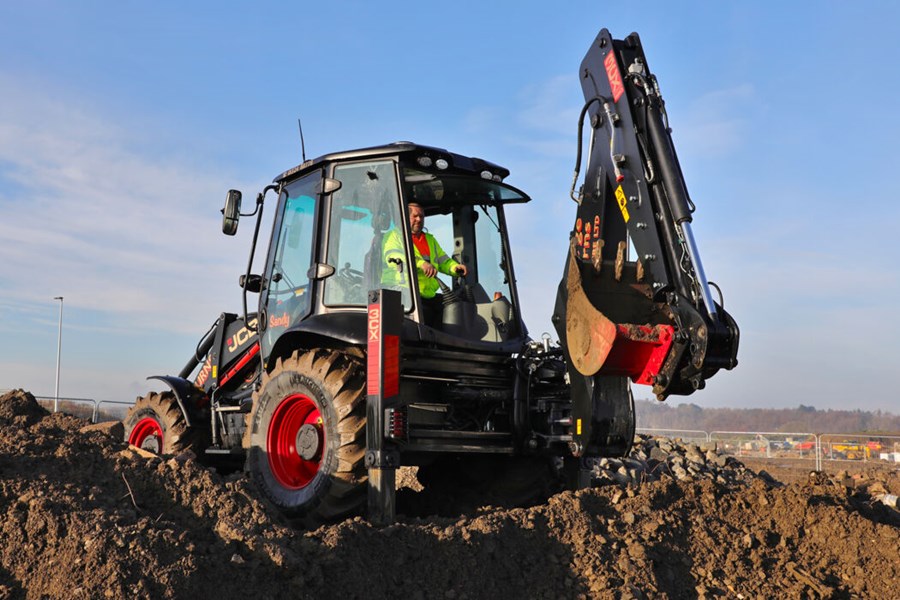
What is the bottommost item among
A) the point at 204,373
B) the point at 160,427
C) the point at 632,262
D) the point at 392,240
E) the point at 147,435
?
the point at 147,435

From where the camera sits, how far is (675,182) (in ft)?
17.6

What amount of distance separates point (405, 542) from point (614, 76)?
336 centimetres

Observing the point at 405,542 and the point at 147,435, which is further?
the point at 147,435

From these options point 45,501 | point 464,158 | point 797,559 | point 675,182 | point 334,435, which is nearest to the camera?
point 45,501

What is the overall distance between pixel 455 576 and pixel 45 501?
2113 mm

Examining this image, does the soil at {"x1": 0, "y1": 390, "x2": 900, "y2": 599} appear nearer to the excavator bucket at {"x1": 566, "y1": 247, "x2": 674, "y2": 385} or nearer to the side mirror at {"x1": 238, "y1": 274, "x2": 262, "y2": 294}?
the excavator bucket at {"x1": 566, "y1": 247, "x2": 674, "y2": 385}

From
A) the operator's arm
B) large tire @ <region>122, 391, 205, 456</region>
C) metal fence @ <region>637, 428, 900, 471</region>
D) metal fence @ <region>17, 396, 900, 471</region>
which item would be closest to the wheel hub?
the operator's arm

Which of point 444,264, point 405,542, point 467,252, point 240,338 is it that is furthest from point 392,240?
point 240,338

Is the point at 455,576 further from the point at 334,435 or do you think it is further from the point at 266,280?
the point at 266,280

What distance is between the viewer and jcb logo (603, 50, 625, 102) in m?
5.74


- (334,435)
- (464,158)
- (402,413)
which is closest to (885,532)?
(402,413)

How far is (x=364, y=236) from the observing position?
6434 millimetres

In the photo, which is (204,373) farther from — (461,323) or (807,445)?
(807,445)

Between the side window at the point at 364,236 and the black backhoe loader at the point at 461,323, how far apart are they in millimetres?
13
